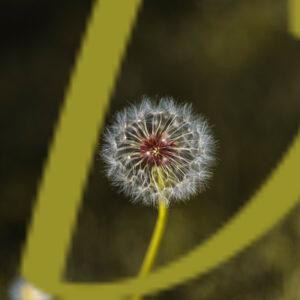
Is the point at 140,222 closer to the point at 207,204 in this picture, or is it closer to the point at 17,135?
the point at 207,204

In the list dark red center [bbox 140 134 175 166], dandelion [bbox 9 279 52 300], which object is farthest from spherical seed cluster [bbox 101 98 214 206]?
dandelion [bbox 9 279 52 300]

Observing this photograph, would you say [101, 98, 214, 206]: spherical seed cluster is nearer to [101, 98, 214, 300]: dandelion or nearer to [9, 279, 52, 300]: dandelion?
[101, 98, 214, 300]: dandelion

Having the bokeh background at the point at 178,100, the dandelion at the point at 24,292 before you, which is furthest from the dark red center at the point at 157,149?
the dandelion at the point at 24,292

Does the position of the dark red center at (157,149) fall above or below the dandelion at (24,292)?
above

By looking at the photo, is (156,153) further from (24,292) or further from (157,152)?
(24,292)

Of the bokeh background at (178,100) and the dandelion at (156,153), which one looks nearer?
the dandelion at (156,153)

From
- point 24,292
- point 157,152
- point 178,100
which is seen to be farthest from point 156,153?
point 24,292

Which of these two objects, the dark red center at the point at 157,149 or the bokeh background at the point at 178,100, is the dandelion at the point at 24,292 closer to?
the bokeh background at the point at 178,100
